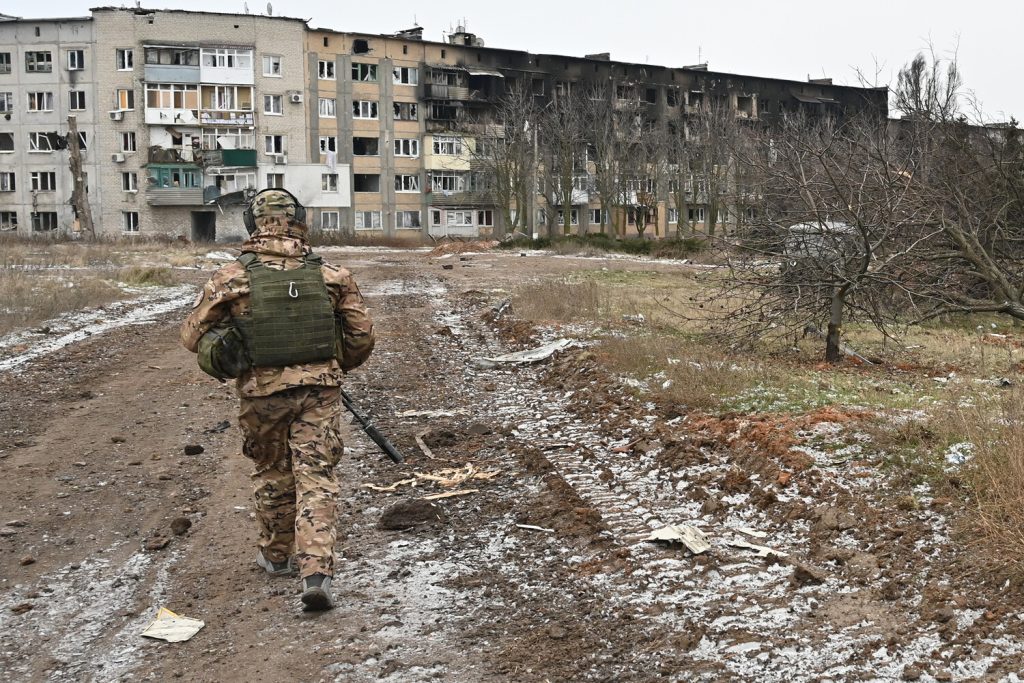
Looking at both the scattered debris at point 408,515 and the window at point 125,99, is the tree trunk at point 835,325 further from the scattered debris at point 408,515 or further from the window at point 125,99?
the window at point 125,99

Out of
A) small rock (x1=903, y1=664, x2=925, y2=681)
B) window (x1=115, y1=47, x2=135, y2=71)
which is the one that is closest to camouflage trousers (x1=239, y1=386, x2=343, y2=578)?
small rock (x1=903, y1=664, x2=925, y2=681)

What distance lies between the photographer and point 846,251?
12031mm

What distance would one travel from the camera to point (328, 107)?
68250 millimetres

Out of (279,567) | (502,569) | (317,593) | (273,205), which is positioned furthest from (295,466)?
(273,205)

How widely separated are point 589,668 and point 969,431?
3286 mm

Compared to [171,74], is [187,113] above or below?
below

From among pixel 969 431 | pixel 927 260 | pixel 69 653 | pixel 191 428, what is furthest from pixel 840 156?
pixel 69 653

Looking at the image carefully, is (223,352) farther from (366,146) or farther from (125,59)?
(366,146)

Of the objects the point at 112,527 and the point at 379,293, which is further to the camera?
the point at 379,293

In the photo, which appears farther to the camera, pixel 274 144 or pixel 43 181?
pixel 274 144

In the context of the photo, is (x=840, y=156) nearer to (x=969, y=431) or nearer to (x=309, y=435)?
(x=969, y=431)

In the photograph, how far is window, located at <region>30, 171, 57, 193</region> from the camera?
64.8 meters

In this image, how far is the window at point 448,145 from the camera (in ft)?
237

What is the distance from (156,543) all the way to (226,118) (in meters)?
62.7
